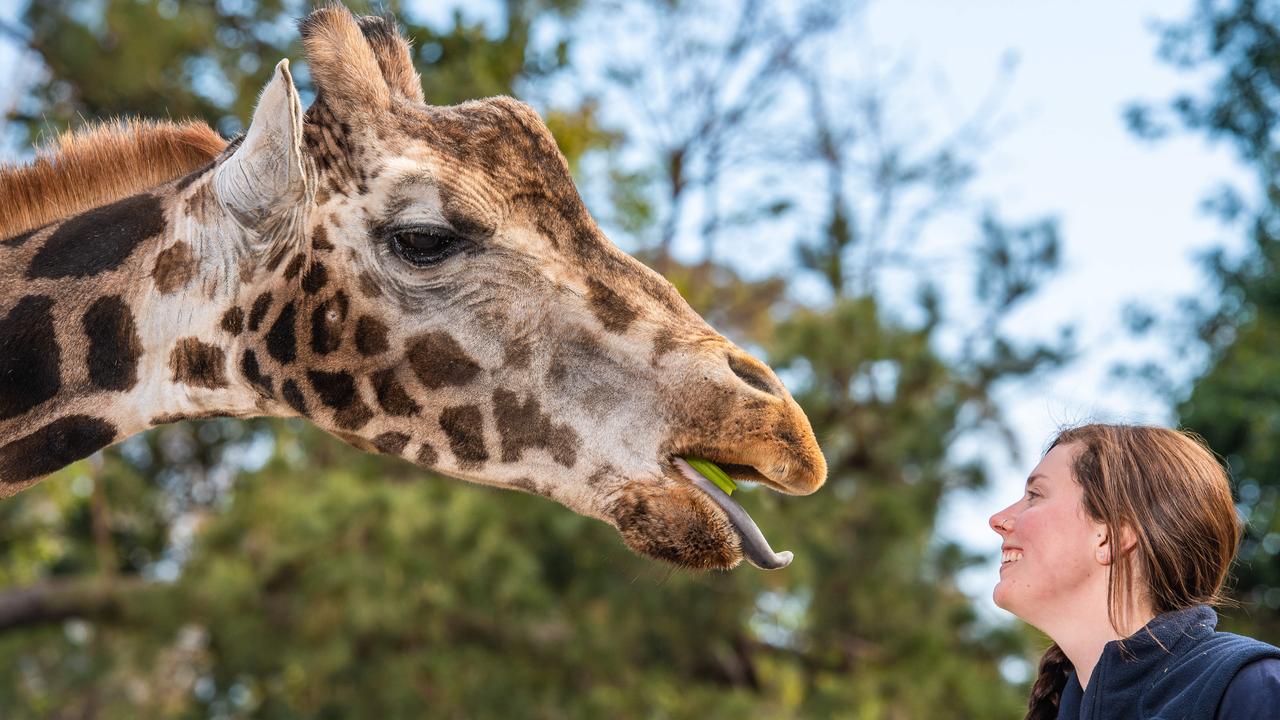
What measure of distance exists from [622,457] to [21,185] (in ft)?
5.16

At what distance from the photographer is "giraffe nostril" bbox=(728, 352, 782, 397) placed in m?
2.69

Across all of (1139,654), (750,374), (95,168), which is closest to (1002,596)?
(1139,654)

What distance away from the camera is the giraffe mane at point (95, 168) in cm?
299

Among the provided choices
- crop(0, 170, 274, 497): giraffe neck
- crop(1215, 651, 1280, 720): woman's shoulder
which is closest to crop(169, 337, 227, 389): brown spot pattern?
crop(0, 170, 274, 497): giraffe neck

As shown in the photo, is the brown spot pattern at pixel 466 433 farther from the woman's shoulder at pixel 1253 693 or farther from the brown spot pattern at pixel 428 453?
the woman's shoulder at pixel 1253 693

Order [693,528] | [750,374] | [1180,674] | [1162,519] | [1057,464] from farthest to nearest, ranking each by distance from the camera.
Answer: [750,374], [693,528], [1057,464], [1162,519], [1180,674]

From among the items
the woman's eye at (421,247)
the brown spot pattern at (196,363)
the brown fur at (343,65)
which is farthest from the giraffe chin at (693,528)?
the brown fur at (343,65)

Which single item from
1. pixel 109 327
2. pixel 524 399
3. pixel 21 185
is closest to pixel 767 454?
pixel 524 399

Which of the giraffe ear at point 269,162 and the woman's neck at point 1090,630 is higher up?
the giraffe ear at point 269,162

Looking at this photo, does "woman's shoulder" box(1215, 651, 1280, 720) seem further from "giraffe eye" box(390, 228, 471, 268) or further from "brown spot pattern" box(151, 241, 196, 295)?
"brown spot pattern" box(151, 241, 196, 295)

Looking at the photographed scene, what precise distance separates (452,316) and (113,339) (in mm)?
745

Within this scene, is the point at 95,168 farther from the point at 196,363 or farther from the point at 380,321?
the point at 380,321

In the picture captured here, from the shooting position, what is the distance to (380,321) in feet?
9.00

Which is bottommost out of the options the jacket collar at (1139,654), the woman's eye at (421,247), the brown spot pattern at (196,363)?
the jacket collar at (1139,654)
